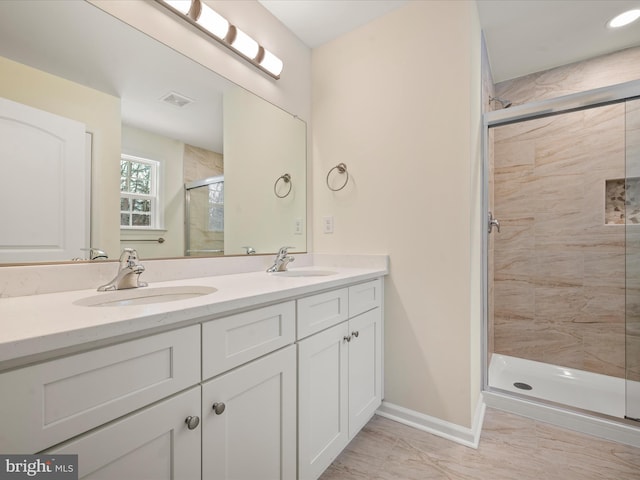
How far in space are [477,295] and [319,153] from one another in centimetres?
134

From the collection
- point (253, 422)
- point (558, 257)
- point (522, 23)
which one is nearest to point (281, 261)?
point (253, 422)

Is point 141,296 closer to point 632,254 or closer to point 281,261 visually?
A: point 281,261

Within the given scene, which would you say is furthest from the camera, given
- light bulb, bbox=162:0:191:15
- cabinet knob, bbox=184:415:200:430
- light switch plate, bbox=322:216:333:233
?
light switch plate, bbox=322:216:333:233

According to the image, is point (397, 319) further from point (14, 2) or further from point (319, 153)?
point (14, 2)

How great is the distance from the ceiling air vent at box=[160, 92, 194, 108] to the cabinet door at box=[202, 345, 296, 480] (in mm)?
1158

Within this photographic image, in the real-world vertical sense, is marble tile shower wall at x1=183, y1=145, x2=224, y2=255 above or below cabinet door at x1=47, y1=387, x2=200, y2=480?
above

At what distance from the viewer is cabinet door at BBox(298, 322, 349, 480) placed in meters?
1.08

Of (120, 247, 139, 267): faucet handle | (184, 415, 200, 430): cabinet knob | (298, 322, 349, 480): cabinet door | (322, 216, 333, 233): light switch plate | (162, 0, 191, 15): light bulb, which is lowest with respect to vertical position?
(298, 322, 349, 480): cabinet door

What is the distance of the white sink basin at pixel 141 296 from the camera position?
0.94 meters

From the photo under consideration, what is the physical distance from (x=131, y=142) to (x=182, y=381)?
0.94 metres

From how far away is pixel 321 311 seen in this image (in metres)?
1.21

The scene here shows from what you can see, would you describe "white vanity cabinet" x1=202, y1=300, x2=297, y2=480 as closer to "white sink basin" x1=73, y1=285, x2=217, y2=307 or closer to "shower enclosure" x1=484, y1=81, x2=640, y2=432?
"white sink basin" x1=73, y1=285, x2=217, y2=307

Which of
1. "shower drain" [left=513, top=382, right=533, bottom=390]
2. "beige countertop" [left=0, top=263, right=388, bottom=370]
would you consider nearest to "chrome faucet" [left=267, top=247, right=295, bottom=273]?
"beige countertop" [left=0, top=263, right=388, bottom=370]

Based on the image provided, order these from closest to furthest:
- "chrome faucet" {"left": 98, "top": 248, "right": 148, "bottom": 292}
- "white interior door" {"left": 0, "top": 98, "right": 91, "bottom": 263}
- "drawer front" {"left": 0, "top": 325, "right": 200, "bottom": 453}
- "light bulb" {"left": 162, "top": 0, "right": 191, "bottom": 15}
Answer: "drawer front" {"left": 0, "top": 325, "right": 200, "bottom": 453}
"white interior door" {"left": 0, "top": 98, "right": 91, "bottom": 263}
"chrome faucet" {"left": 98, "top": 248, "right": 148, "bottom": 292}
"light bulb" {"left": 162, "top": 0, "right": 191, "bottom": 15}
